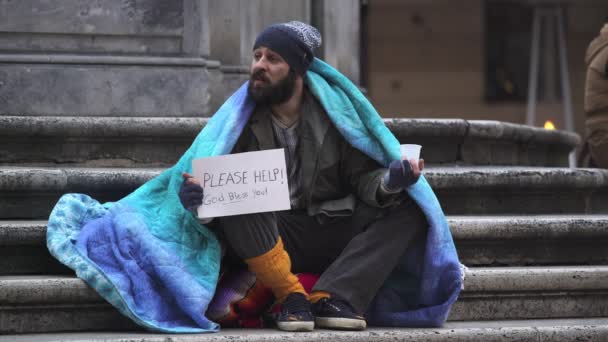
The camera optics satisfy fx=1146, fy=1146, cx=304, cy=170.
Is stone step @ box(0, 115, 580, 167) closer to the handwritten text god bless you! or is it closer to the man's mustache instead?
the man's mustache

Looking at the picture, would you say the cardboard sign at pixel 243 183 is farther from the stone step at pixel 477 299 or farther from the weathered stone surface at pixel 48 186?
the weathered stone surface at pixel 48 186

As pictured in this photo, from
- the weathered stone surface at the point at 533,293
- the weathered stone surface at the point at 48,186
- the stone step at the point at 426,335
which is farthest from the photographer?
the weathered stone surface at the point at 48,186

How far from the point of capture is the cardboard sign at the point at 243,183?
3781 mm

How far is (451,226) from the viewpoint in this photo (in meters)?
4.41

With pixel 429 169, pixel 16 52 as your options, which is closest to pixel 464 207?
pixel 429 169

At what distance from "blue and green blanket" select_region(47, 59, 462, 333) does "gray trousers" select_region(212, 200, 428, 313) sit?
0.09 metres

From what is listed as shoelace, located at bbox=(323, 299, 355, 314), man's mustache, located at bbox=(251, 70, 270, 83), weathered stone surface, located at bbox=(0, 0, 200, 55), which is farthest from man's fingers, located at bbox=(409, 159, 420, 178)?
weathered stone surface, located at bbox=(0, 0, 200, 55)

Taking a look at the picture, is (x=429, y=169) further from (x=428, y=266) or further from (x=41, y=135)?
(x=41, y=135)

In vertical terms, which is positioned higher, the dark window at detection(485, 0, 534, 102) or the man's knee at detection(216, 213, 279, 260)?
the man's knee at detection(216, 213, 279, 260)

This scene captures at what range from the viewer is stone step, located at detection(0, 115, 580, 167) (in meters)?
4.74

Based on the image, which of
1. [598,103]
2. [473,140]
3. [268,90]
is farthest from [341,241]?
[598,103]

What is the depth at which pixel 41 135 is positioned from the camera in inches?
186

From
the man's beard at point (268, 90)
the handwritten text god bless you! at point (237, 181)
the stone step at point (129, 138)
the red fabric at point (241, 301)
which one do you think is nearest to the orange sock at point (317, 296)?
the red fabric at point (241, 301)

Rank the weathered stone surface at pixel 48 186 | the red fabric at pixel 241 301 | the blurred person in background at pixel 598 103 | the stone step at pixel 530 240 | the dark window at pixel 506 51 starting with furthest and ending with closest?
1. the dark window at pixel 506 51
2. the blurred person in background at pixel 598 103
3. the stone step at pixel 530 240
4. the weathered stone surface at pixel 48 186
5. the red fabric at pixel 241 301
